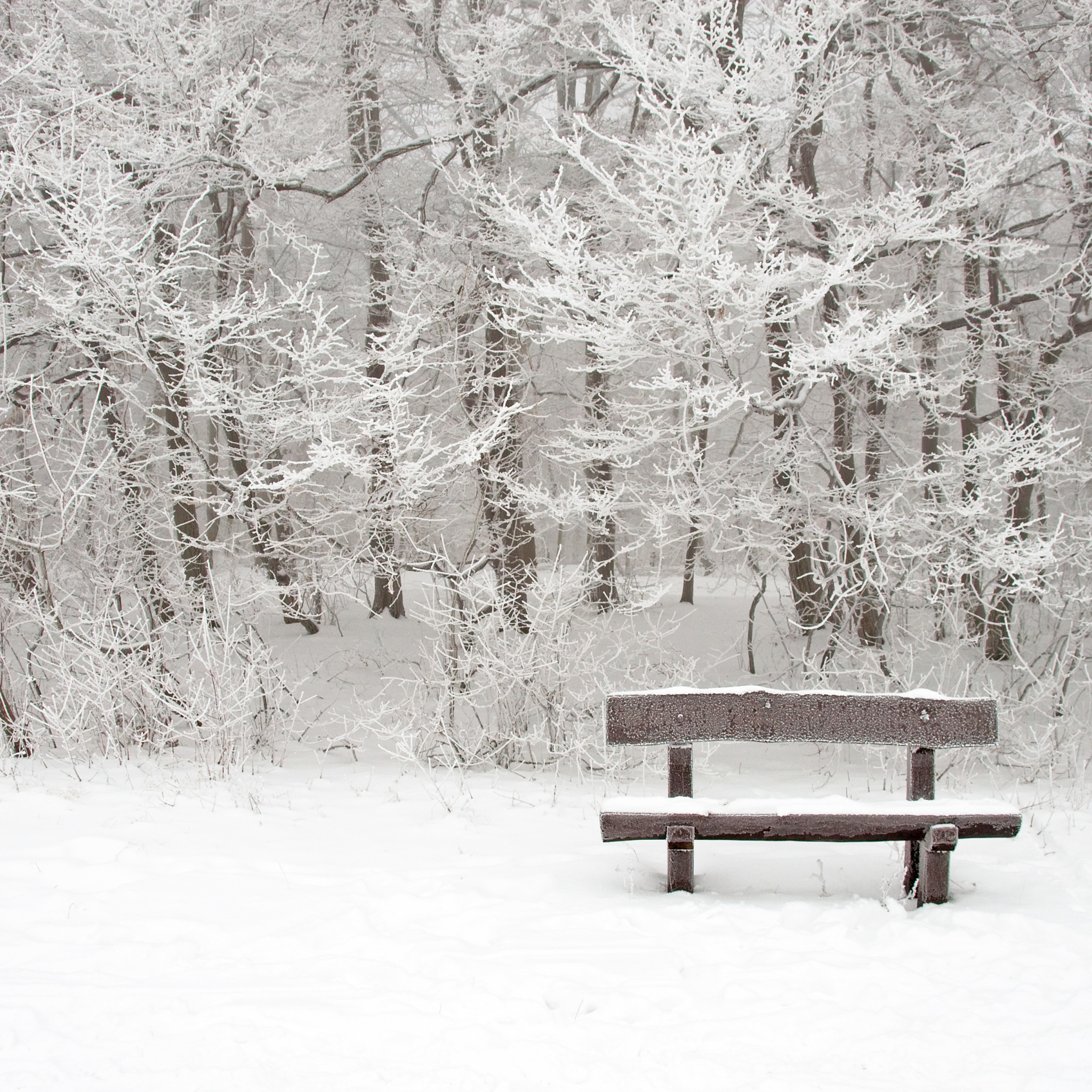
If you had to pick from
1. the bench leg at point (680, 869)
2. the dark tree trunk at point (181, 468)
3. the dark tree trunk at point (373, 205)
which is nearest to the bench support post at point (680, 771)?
the bench leg at point (680, 869)

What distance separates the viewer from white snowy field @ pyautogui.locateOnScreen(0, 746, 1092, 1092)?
266cm

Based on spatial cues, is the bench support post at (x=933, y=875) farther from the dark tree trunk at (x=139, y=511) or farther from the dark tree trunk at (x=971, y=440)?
the dark tree trunk at (x=139, y=511)

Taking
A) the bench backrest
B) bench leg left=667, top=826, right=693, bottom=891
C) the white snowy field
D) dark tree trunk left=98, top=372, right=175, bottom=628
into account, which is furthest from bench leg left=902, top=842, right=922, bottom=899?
dark tree trunk left=98, top=372, right=175, bottom=628

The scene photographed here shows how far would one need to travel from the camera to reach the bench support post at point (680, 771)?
4.22 metres

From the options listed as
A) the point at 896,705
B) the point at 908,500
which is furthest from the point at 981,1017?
the point at 908,500

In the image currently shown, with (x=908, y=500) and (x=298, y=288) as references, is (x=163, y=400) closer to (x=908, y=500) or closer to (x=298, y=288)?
(x=298, y=288)

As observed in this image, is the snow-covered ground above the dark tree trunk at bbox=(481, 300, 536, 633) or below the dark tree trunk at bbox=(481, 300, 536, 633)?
below

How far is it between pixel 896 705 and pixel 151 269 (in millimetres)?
5678

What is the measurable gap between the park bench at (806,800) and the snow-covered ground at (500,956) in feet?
0.88

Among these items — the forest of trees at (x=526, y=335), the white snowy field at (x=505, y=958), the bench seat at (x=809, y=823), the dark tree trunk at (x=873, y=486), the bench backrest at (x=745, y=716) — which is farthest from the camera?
the dark tree trunk at (x=873, y=486)

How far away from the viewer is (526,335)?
8.12 m

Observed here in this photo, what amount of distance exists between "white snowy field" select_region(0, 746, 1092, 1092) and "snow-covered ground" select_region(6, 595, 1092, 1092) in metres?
0.01

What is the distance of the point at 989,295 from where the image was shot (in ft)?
33.4

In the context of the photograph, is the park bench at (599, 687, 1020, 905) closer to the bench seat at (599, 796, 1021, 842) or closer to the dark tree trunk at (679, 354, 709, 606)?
the bench seat at (599, 796, 1021, 842)
